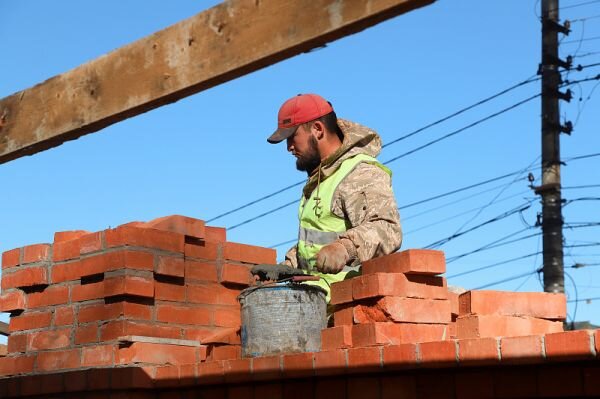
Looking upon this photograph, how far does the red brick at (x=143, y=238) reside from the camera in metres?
5.25

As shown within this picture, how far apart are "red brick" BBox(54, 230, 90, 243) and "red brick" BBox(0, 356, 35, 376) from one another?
2.37 ft

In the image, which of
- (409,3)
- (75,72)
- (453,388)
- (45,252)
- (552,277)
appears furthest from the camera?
(552,277)

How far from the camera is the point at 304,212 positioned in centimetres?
516

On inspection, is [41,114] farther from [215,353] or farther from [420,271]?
[215,353]

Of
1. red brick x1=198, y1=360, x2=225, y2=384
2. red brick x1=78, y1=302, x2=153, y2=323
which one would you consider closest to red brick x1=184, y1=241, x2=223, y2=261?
red brick x1=78, y1=302, x2=153, y2=323

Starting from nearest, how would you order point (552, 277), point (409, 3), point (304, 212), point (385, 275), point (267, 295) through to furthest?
point (409, 3) < point (385, 275) < point (267, 295) < point (304, 212) < point (552, 277)

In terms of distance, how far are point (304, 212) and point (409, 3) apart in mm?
2706

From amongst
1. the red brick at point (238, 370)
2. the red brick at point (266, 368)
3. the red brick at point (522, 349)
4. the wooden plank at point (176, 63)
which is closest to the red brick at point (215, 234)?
the red brick at point (238, 370)

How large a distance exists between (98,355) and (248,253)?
120cm

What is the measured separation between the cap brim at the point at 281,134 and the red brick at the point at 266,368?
127cm

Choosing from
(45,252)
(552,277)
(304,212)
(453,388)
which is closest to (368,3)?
(453,388)

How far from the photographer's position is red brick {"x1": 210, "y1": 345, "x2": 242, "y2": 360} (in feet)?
17.4

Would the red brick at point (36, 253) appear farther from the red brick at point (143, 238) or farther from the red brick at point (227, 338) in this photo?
the red brick at point (227, 338)

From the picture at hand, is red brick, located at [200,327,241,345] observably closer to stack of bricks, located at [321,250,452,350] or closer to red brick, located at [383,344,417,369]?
stack of bricks, located at [321,250,452,350]
